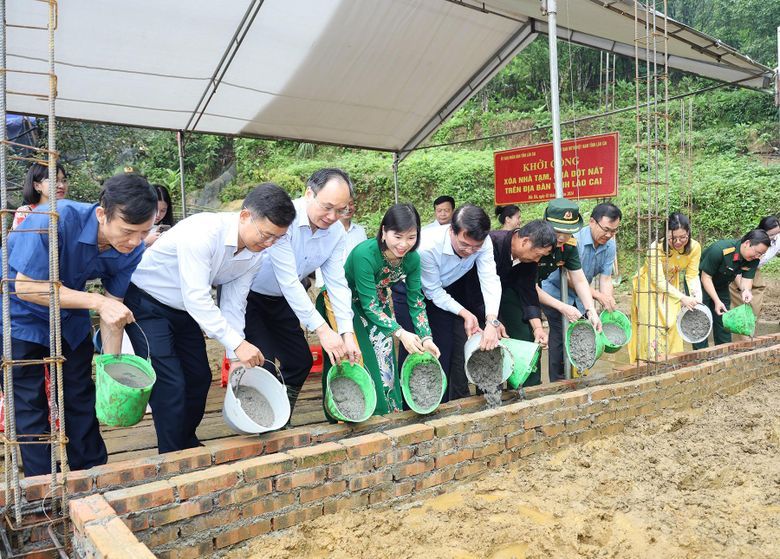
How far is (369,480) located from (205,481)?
0.76 m

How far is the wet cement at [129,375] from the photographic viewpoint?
245 cm

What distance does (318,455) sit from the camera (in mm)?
2555

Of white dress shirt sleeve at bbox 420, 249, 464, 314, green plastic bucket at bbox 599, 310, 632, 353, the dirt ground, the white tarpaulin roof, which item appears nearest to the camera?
the dirt ground

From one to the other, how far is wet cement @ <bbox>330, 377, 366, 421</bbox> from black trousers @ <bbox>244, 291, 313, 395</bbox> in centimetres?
32

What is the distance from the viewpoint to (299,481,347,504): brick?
254cm

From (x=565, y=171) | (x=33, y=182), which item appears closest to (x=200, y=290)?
(x=33, y=182)

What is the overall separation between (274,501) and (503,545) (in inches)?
36.8

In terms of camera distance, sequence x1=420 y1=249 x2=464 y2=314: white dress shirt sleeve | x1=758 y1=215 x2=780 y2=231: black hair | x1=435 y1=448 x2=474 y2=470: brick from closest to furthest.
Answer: x1=435 y1=448 x2=474 y2=470: brick < x1=420 y1=249 x2=464 y2=314: white dress shirt sleeve < x1=758 y1=215 x2=780 y2=231: black hair

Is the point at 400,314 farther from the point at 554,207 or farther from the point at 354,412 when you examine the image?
the point at 554,207

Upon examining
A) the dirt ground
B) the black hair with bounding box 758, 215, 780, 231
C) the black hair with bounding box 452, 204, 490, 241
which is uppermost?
the black hair with bounding box 758, 215, 780, 231

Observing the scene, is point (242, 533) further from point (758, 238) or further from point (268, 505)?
point (758, 238)

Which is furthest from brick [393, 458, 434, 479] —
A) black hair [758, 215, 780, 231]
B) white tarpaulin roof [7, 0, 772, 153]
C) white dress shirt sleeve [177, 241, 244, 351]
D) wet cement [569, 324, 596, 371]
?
black hair [758, 215, 780, 231]

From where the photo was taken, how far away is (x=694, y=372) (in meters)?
4.36

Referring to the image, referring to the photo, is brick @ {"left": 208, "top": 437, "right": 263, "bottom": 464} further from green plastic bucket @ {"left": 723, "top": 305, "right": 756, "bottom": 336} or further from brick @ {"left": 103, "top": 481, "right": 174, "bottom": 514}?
green plastic bucket @ {"left": 723, "top": 305, "right": 756, "bottom": 336}
